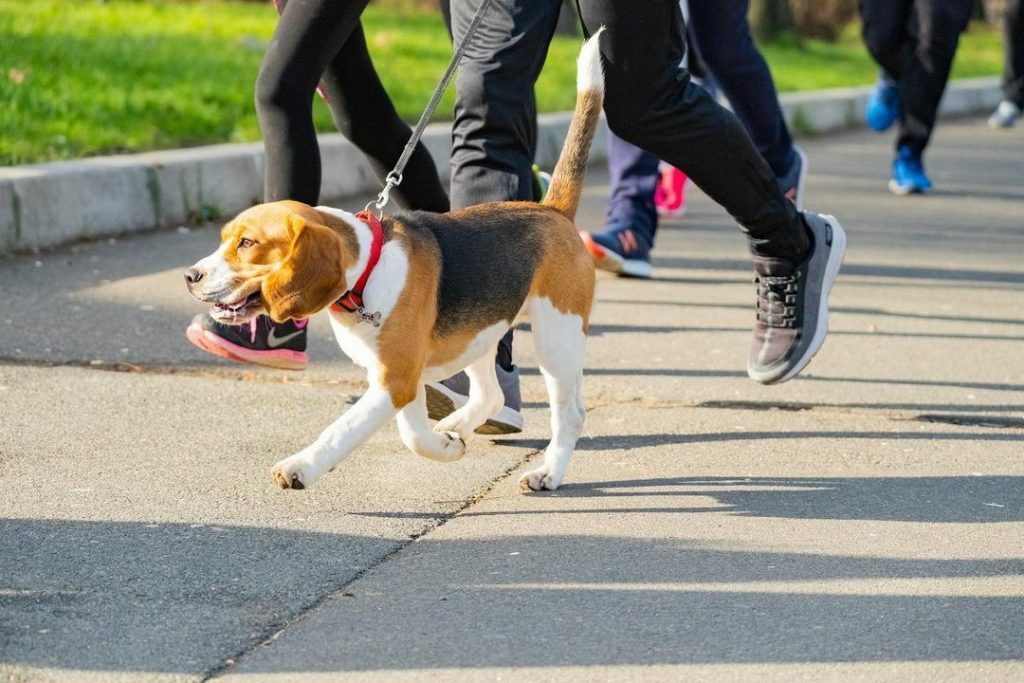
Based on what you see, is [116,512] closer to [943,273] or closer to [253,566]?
[253,566]

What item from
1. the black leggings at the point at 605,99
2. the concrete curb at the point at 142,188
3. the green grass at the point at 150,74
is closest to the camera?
the black leggings at the point at 605,99

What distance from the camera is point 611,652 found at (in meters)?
2.75

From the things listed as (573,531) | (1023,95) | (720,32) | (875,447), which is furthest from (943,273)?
(1023,95)

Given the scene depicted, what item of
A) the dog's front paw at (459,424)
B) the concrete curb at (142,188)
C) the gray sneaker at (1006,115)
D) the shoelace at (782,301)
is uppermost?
the shoelace at (782,301)

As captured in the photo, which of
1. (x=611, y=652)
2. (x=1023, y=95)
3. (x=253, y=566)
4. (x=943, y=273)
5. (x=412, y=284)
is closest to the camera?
(x=611, y=652)

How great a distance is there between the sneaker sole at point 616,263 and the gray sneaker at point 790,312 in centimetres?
171

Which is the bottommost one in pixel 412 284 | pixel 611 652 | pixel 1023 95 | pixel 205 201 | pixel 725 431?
pixel 1023 95

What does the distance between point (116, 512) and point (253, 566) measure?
0.47 metres

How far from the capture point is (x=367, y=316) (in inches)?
131

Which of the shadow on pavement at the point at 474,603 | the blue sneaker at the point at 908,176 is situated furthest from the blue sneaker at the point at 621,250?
the blue sneaker at the point at 908,176

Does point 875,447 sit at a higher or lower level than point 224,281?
lower

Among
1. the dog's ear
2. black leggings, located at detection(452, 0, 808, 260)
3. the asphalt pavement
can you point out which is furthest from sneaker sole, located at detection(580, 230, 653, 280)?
the dog's ear

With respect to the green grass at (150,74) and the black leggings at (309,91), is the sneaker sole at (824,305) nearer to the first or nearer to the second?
the black leggings at (309,91)

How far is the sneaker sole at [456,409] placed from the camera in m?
4.05
